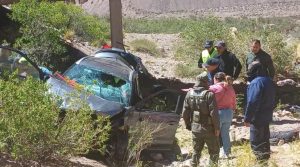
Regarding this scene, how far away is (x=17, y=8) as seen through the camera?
→ 15398 millimetres

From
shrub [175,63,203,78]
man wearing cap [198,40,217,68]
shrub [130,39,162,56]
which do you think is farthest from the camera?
shrub [130,39,162,56]

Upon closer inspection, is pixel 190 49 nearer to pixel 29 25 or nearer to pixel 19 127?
pixel 29 25

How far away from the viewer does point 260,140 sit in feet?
26.1

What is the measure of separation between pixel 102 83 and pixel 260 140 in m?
3.20

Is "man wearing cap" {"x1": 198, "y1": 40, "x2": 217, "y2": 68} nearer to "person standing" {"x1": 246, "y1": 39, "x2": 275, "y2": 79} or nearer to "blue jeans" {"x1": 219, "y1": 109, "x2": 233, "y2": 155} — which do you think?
"blue jeans" {"x1": 219, "y1": 109, "x2": 233, "y2": 155}

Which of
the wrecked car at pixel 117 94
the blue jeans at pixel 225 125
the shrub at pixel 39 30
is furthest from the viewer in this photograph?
the shrub at pixel 39 30

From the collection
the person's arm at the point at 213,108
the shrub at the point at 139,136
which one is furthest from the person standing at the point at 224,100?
the shrub at the point at 139,136

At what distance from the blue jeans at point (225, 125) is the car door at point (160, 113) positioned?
3.63ft

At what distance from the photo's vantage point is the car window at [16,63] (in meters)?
10.4

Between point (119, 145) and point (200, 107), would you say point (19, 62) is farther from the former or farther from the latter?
point (200, 107)

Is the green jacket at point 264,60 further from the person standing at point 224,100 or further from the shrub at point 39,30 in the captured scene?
the shrub at point 39,30

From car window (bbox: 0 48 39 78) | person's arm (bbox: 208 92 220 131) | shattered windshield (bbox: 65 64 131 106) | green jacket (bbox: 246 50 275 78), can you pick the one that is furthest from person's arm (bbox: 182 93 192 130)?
car window (bbox: 0 48 39 78)

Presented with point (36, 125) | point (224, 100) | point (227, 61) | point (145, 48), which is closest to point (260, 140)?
point (224, 100)

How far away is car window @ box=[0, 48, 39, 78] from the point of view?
34.1 ft
